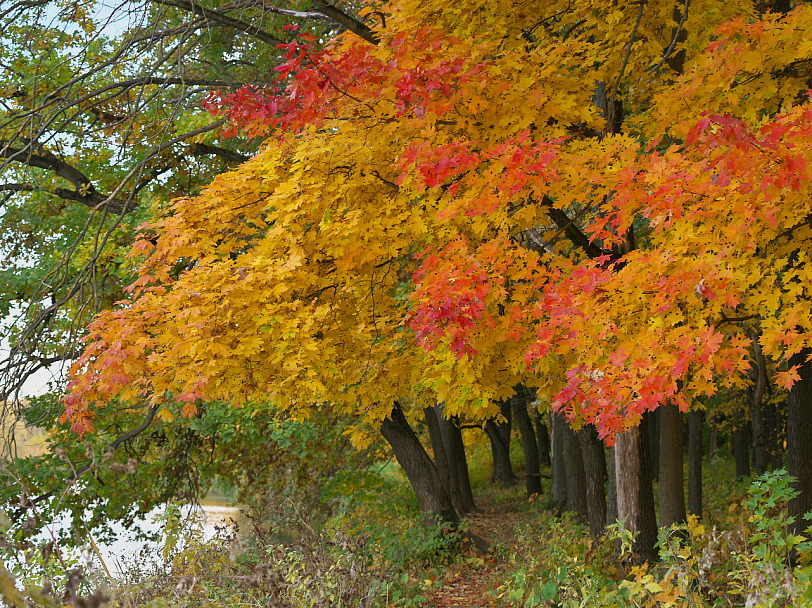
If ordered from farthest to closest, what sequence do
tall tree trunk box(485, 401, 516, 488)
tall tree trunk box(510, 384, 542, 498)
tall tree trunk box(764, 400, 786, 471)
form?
tall tree trunk box(485, 401, 516, 488) → tall tree trunk box(510, 384, 542, 498) → tall tree trunk box(764, 400, 786, 471)

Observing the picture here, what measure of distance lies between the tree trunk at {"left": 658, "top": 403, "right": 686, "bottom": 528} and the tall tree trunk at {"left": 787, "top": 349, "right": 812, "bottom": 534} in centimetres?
120

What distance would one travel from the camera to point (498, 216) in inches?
238

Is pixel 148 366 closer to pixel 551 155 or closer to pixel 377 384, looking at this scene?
pixel 377 384

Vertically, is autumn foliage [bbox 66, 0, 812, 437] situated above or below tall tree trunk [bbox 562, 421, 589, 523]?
above

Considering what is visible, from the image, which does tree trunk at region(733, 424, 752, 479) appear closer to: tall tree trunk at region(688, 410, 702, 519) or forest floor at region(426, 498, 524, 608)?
tall tree trunk at region(688, 410, 702, 519)

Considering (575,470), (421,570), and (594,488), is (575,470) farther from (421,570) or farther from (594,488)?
(421,570)

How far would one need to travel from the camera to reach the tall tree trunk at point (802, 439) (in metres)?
8.18

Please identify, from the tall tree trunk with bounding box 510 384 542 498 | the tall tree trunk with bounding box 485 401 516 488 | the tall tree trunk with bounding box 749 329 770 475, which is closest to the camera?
the tall tree trunk with bounding box 749 329 770 475

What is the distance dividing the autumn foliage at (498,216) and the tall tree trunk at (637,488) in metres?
1.64

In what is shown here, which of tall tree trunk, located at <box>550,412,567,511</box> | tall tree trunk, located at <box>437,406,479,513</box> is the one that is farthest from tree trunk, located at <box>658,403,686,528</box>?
tall tree trunk, located at <box>437,406,479,513</box>

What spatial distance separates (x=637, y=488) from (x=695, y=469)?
21.9 feet

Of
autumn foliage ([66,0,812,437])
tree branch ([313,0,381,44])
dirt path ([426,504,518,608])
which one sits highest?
tree branch ([313,0,381,44])

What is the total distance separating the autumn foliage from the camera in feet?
16.3

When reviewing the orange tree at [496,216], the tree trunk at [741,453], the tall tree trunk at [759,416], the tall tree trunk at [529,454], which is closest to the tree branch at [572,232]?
the orange tree at [496,216]
